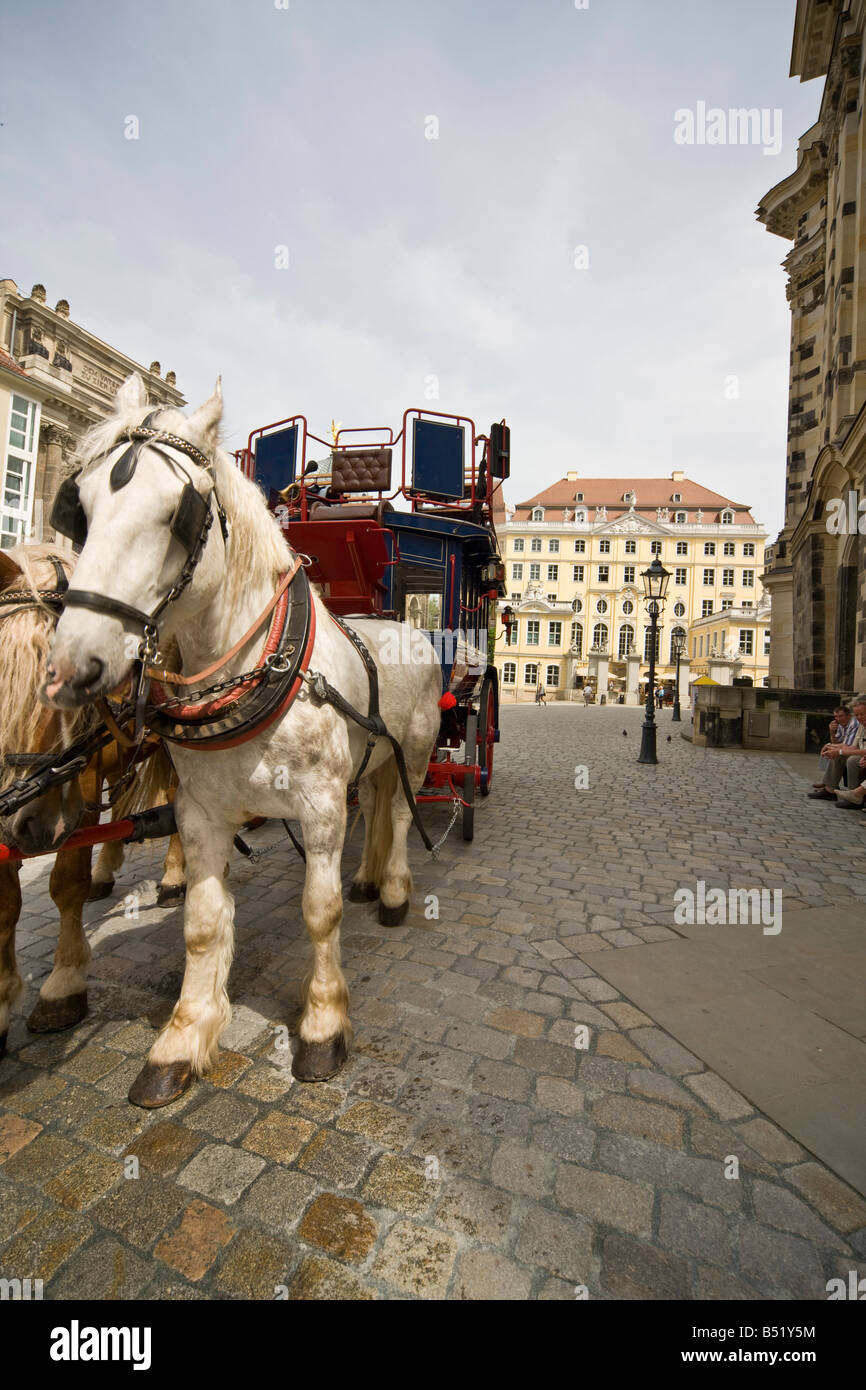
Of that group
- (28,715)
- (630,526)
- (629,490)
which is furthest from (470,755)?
(629,490)

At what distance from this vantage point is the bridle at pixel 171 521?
1523mm

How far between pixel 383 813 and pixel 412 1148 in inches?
78.6

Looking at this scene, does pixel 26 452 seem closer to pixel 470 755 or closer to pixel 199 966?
pixel 470 755

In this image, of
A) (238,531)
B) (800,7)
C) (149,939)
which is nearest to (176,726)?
(238,531)

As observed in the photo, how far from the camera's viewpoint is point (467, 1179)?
184cm

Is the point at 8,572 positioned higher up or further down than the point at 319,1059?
higher up

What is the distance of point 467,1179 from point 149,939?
7.88 feet

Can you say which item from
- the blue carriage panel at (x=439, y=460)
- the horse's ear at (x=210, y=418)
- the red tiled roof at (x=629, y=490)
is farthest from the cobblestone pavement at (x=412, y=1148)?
the red tiled roof at (x=629, y=490)

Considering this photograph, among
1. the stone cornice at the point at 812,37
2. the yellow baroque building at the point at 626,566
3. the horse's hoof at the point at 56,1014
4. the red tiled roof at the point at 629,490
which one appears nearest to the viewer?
the horse's hoof at the point at 56,1014

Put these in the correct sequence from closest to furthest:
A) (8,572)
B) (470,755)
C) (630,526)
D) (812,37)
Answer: (8,572) → (470,755) → (812,37) → (630,526)

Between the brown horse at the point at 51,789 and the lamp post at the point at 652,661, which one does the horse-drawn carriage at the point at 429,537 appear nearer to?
the brown horse at the point at 51,789

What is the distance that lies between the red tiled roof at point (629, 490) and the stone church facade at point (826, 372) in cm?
4581

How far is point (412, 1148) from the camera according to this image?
1957mm
